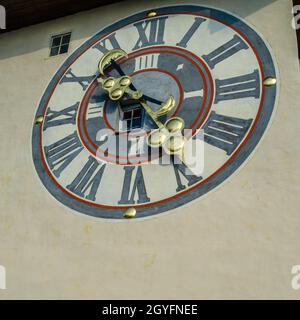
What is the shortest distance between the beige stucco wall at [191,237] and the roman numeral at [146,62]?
77 centimetres

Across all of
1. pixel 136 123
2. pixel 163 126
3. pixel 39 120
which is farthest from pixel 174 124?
pixel 39 120

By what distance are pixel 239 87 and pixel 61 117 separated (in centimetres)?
154

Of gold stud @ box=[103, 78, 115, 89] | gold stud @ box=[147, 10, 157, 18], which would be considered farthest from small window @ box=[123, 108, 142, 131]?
gold stud @ box=[147, 10, 157, 18]

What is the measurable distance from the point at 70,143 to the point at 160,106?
0.80 metres

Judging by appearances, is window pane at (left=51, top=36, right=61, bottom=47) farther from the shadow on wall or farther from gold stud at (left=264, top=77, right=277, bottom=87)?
gold stud at (left=264, top=77, right=277, bottom=87)

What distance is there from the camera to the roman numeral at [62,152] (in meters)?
4.87

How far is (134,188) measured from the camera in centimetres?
449

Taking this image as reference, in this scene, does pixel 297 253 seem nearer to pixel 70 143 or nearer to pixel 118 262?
pixel 118 262

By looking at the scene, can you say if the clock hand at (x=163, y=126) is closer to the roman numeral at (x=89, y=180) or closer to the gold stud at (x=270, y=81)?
the roman numeral at (x=89, y=180)

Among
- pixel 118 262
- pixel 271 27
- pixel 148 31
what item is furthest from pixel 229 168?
pixel 148 31

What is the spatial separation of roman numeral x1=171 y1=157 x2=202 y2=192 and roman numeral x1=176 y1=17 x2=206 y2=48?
1.17 meters

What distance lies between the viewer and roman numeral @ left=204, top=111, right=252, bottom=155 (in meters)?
4.37

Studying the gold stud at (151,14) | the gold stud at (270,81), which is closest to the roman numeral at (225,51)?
the gold stud at (270,81)

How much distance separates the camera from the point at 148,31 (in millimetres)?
5367
